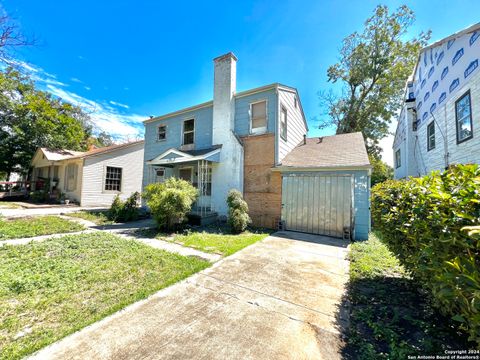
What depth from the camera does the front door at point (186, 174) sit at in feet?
34.9

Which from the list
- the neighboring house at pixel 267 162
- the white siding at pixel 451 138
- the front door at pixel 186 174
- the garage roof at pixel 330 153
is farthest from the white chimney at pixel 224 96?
the white siding at pixel 451 138

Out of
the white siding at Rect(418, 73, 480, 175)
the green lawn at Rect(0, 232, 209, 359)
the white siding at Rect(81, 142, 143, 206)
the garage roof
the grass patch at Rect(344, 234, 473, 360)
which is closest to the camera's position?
the grass patch at Rect(344, 234, 473, 360)

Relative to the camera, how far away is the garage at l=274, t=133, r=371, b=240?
680cm

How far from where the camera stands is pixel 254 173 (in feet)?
28.9

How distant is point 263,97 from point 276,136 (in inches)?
79.5

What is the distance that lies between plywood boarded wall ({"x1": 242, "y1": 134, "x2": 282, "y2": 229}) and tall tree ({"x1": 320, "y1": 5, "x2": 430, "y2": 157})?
14645 mm

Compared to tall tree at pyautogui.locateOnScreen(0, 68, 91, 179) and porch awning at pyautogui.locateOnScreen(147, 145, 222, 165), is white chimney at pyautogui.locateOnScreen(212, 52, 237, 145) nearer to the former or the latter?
porch awning at pyautogui.locateOnScreen(147, 145, 222, 165)

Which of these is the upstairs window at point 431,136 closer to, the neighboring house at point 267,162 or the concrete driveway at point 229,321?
the neighboring house at point 267,162

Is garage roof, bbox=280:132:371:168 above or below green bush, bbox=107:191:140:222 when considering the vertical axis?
above

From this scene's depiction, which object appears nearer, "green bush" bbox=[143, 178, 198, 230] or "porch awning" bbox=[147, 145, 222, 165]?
"green bush" bbox=[143, 178, 198, 230]

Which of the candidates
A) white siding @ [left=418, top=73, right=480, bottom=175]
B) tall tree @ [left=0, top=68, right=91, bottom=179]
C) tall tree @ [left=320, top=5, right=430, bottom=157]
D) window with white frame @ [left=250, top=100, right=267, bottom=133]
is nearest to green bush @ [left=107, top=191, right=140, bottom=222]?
window with white frame @ [left=250, top=100, right=267, bottom=133]

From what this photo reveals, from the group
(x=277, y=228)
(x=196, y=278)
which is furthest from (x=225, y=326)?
(x=277, y=228)

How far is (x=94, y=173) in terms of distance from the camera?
1337 cm

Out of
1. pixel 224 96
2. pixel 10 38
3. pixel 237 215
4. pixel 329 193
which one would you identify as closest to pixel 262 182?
pixel 237 215
